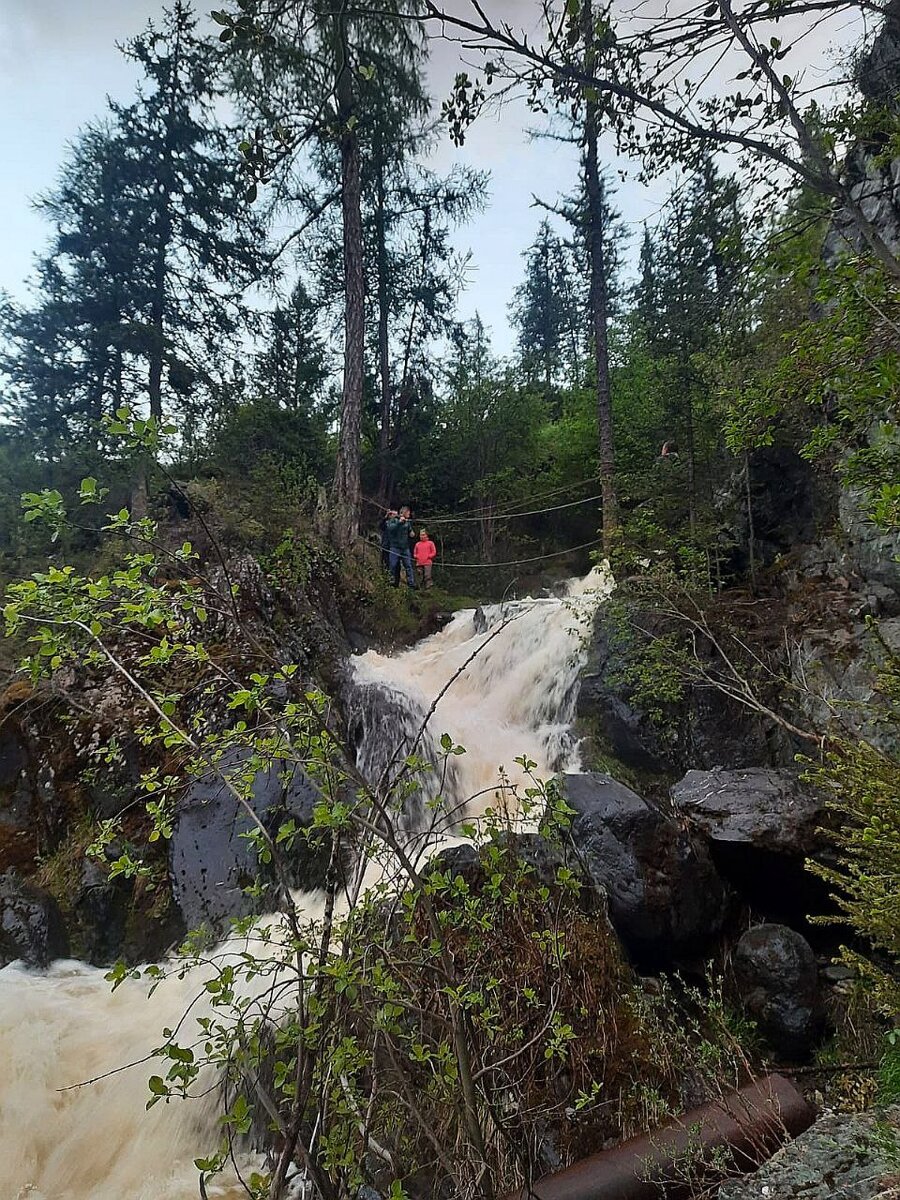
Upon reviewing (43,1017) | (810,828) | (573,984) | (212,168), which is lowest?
(43,1017)

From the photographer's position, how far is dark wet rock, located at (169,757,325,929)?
16.3ft

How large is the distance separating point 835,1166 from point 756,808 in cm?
320

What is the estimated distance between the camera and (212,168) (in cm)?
1297

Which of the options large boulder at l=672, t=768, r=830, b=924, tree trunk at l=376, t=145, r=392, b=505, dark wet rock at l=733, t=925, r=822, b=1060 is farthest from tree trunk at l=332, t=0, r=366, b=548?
dark wet rock at l=733, t=925, r=822, b=1060

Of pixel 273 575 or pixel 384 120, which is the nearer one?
pixel 273 575

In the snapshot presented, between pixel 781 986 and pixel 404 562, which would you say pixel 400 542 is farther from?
pixel 781 986

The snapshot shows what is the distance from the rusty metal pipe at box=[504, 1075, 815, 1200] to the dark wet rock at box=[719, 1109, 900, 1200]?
35 centimetres

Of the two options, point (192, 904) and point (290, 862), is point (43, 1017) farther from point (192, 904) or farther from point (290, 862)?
point (290, 862)

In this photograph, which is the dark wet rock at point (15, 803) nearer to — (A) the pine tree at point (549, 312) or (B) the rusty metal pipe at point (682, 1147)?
(B) the rusty metal pipe at point (682, 1147)

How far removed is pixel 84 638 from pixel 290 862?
371 centimetres

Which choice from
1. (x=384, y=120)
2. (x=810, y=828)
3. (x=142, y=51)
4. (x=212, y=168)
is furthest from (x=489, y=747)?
(x=142, y=51)

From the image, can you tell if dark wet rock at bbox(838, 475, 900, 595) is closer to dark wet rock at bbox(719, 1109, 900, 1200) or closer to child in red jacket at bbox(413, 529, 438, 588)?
dark wet rock at bbox(719, 1109, 900, 1200)

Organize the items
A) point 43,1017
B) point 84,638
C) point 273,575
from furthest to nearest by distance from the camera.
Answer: point 273,575
point 43,1017
point 84,638

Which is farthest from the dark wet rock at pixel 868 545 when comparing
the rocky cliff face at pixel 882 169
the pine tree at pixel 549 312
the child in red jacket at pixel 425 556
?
the pine tree at pixel 549 312
